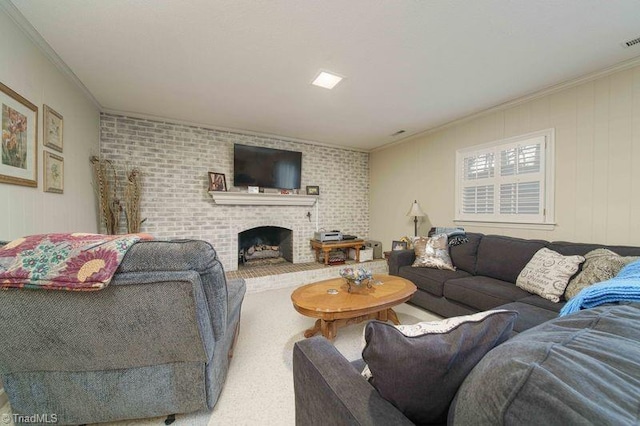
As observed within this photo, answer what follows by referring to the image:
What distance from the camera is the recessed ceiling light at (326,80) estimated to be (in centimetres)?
240

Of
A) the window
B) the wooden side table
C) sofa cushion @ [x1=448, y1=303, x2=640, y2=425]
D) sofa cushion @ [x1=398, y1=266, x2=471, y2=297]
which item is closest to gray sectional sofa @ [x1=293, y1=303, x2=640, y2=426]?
sofa cushion @ [x1=448, y1=303, x2=640, y2=425]

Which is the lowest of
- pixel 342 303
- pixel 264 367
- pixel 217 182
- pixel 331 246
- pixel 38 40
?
pixel 264 367

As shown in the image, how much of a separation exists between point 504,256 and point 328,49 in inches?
103

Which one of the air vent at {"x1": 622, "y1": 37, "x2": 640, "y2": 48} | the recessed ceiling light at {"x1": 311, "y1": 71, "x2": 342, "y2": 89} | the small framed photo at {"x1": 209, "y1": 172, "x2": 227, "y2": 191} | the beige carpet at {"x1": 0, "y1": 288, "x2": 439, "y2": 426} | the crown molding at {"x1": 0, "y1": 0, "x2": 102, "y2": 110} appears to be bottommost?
the beige carpet at {"x1": 0, "y1": 288, "x2": 439, "y2": 426}

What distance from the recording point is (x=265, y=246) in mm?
4500

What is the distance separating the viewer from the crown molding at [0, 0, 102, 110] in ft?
5.25

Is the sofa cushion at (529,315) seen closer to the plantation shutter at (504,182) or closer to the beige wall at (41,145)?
the plantation shutter at (504,182)

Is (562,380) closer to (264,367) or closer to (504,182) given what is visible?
(264,367)

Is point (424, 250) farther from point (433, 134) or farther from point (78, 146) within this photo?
point (78, 146)

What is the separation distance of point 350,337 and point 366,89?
101 inches

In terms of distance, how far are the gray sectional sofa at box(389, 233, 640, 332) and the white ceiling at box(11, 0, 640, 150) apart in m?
1.71

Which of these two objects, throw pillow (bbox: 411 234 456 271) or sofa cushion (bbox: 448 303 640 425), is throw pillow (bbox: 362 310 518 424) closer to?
sofa cushion (bbox: 448 303 640 425)

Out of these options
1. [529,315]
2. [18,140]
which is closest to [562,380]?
[529,315]

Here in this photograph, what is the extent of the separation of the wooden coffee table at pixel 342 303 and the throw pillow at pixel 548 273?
0.97 metres
